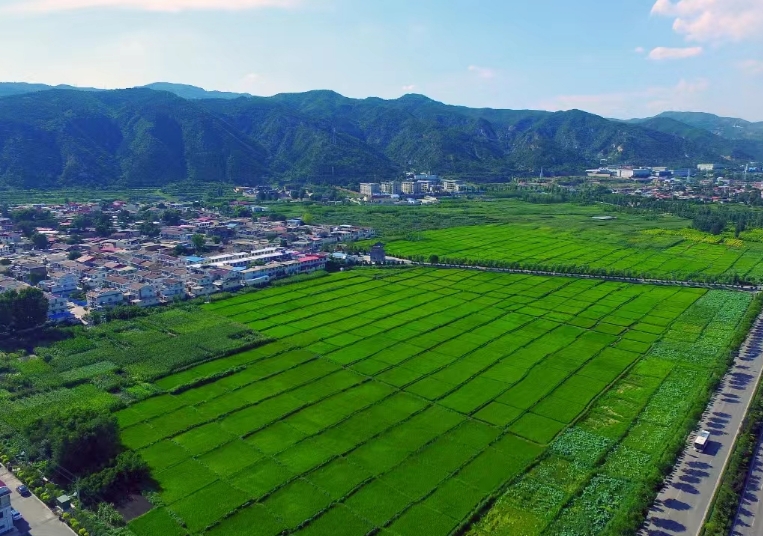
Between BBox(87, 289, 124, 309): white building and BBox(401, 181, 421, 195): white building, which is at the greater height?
BBox(401, 181, 421, 195): white building

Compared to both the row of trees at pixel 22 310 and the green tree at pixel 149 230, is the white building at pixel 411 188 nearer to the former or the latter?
the green tree at pixel 149 230

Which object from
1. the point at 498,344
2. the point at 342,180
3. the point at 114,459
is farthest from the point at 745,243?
the point at 342,180

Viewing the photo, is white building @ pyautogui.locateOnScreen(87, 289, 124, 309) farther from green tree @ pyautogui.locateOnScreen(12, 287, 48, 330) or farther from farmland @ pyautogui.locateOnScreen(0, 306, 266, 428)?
green tree @ pyautogui.locateOnScreen(12, 287, 48, 330)

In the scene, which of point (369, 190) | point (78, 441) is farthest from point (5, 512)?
point (369, 190)

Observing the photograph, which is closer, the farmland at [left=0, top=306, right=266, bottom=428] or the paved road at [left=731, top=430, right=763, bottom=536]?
the paved road at [left=731, top=430, right=763, bottom=536]

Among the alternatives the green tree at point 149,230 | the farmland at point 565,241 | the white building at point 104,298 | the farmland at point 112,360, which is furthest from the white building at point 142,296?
the green tree at point 149,230

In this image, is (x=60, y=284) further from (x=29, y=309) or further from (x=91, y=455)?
(x=91, y=455)

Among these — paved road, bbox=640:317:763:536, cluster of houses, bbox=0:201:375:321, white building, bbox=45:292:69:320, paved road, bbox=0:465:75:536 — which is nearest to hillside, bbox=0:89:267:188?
cluster of houses, bbox=0:201:375:321
